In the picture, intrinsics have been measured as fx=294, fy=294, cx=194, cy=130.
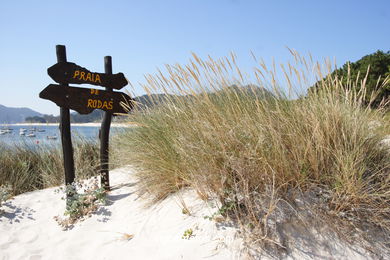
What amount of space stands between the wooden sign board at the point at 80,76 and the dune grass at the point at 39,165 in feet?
5.63

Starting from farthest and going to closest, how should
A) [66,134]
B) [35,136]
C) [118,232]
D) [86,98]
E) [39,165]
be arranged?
[35,136] < [39,165] < [86,98] < [66,134] < [118,232]

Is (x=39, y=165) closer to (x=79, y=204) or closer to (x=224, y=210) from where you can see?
(x=79, y=204)

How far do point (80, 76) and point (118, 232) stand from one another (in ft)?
7.72

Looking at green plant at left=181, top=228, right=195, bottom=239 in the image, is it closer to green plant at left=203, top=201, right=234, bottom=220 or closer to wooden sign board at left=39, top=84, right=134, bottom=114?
green plant at left=203, top=201, right=234, bottom=220

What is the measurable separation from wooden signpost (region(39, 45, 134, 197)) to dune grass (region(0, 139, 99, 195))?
1024 millimetres

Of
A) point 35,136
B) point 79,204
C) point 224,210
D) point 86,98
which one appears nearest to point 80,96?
point 86,98

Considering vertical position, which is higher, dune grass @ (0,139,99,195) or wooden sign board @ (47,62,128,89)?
wooden sign board @ (47,62,128,89)

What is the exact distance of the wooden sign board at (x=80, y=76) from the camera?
418 centimetres

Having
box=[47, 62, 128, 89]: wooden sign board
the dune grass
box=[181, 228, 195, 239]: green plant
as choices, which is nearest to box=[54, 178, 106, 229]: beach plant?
the dune grass

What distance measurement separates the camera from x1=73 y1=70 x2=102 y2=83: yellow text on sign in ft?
14.2

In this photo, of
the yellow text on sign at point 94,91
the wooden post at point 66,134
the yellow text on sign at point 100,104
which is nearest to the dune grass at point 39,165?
the wooden post at point 66,134

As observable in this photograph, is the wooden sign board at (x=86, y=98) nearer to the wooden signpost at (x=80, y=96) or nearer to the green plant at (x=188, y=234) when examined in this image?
the wooden signpost at (x=80, y=96)

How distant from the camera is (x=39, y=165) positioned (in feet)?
22.1

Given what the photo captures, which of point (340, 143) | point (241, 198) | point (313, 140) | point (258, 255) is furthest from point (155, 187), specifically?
point (340, 143)
